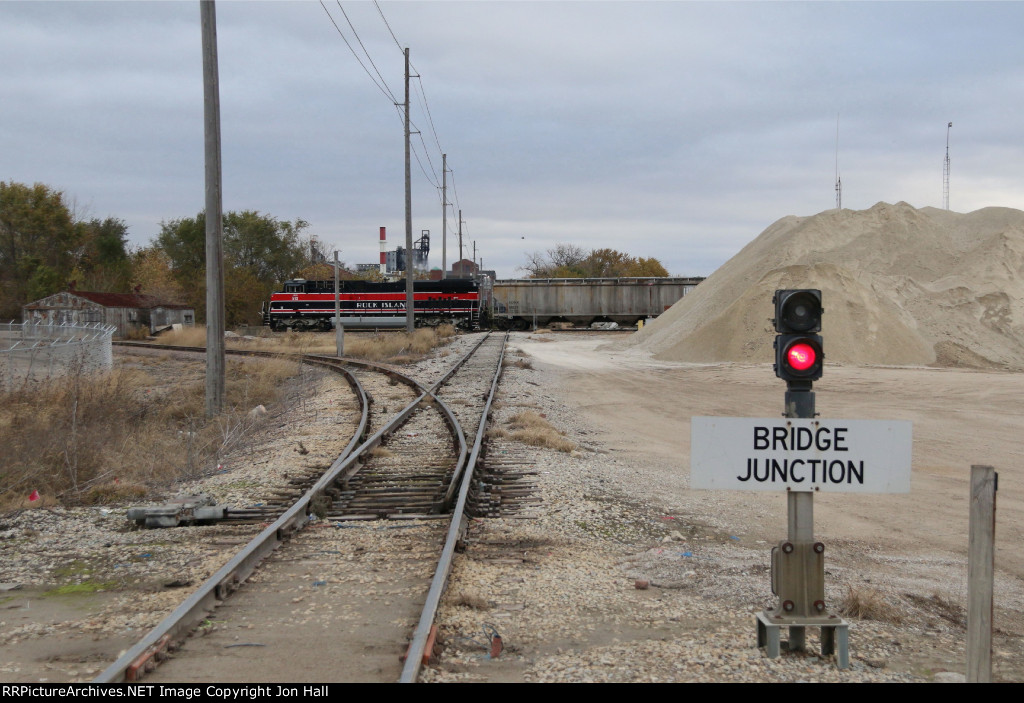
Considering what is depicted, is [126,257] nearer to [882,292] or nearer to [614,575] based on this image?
[882,292]

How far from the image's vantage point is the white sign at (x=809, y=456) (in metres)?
4.87

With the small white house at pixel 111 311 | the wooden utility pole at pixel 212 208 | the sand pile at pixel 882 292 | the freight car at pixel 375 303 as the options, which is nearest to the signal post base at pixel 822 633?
the wooden utility pole at pixel 212 208

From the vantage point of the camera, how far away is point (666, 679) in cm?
457

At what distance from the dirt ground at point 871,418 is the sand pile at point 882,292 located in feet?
7.22

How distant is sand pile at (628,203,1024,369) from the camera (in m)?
31.9

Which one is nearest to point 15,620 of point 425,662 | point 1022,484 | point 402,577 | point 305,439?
point 402,577

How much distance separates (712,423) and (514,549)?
2774 mm

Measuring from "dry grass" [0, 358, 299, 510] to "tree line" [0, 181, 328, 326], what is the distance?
145ft

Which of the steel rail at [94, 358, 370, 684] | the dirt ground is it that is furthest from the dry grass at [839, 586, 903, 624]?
the steel rail at [94, 358, 370, 684]

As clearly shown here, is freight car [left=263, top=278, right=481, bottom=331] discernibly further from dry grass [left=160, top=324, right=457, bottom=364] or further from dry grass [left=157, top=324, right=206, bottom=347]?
dry grass [left=157, top=324, right=206, bottom=347]

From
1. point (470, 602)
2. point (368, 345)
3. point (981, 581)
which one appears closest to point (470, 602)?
point (470, 602)

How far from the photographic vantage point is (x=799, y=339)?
16.2 ft

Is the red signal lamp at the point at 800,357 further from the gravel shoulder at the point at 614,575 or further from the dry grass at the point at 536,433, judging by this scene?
the dry grass at the point at 536,433
